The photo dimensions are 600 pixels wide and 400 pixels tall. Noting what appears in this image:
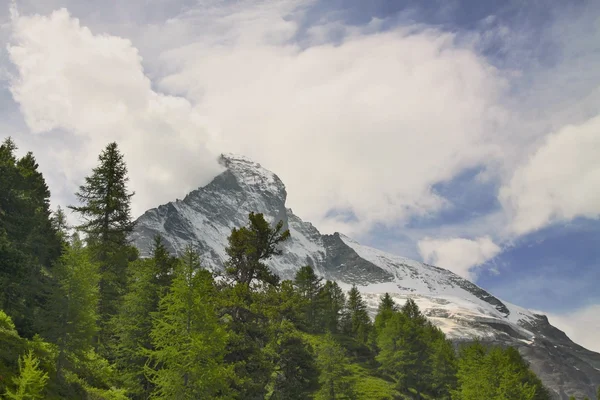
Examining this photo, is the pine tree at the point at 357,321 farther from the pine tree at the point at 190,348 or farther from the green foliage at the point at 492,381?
the pine tree at the point at 190,348

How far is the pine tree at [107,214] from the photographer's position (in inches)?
1234

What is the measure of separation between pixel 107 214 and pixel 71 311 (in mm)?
14528

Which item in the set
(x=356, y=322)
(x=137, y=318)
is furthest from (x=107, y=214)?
(x=356, y=322)

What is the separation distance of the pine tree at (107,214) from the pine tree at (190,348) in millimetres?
13705

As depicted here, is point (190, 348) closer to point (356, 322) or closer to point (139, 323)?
point (139, 323)

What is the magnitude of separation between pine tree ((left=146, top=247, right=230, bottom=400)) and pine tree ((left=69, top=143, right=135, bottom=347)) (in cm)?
1370

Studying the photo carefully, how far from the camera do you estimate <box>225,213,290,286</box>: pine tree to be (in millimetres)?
25703

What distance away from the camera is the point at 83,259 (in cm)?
2022

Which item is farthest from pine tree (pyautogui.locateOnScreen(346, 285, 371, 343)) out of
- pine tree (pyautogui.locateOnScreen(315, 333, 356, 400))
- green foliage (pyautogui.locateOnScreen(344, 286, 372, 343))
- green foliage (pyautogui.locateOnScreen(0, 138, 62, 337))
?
green foliage (pyautogui.locateOnScreen(0, 138, 62, 337))

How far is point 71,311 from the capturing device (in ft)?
61.5

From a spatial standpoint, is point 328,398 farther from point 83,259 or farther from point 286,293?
point 83,259

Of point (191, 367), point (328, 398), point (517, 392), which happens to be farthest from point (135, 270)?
point (517, 392)

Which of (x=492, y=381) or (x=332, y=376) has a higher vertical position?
(x=492, y=381)

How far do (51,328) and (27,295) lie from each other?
14.0 ft
